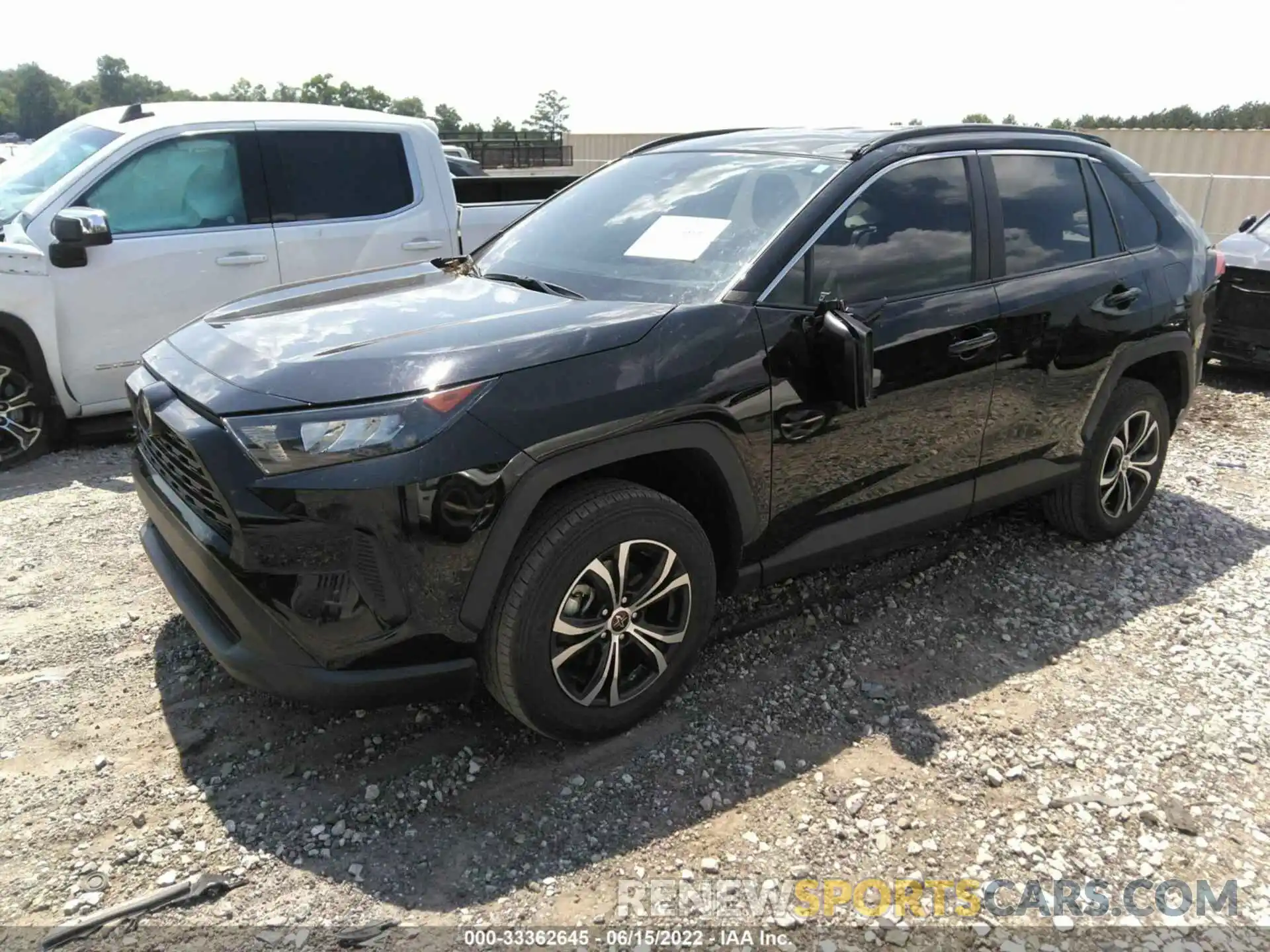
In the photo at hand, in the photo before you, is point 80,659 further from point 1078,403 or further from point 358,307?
point 1078,403

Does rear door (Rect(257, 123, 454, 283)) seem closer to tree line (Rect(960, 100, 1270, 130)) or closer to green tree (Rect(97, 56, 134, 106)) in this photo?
tree line (Rect(960, 100, 1270, 130))

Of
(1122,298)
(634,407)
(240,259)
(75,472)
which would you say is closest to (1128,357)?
(1122,298)

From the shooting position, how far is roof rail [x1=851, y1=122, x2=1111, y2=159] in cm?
337

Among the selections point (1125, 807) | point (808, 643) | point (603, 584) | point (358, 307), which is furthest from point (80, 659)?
point (1125, 807)

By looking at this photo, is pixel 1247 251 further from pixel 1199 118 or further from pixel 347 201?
pixel 1199 118

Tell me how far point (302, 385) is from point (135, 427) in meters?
1.07

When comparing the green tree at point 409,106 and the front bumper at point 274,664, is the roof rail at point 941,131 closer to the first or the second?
the front bumper at point 274,664

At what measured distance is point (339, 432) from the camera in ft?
7.89

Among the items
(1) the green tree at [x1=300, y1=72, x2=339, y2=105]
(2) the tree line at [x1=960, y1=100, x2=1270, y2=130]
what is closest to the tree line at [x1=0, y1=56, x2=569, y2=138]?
(1) the green tree at [x1=300, y1=72, x2=339, y2=105]

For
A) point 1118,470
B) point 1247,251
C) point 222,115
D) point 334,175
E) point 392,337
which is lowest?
point 1118,470

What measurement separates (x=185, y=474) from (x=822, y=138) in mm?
2566

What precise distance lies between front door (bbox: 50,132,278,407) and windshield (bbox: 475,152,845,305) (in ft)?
8.44

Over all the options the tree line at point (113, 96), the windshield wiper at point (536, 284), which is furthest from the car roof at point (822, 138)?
the tree line at point (113, 96)

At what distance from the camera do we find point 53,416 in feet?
18.0
